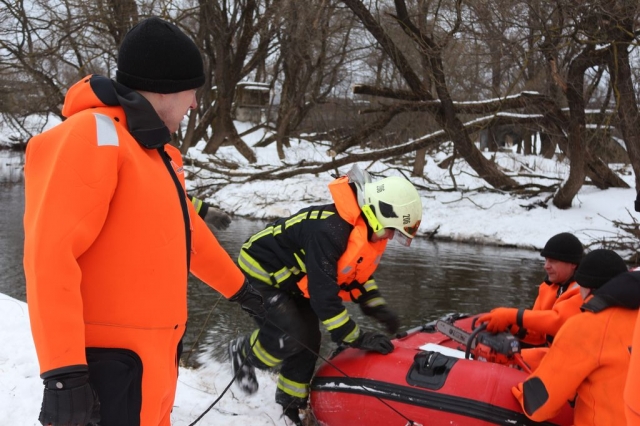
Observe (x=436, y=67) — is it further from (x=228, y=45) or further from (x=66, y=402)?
(x=66, y=402)

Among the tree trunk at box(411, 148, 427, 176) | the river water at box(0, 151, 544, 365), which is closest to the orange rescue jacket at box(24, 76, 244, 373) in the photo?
the river water at box(0, 151, 544, 365)

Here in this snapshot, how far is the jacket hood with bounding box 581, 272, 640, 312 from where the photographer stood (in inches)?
101

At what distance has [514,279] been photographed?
31.9 feet

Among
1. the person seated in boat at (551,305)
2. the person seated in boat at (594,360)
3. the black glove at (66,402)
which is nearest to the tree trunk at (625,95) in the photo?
the person seated in boat at (551,305)

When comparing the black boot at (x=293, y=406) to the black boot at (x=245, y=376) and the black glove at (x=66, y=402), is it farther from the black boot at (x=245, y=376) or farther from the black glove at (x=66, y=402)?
the black glove at (x=66, y=402)

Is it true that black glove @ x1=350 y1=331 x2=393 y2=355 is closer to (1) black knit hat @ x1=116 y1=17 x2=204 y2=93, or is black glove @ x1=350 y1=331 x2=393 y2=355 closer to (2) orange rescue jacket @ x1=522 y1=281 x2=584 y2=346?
(2) orange rescue jacket @ x1=522 y1=281 x2=584 y2=346

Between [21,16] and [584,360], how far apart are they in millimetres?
17006

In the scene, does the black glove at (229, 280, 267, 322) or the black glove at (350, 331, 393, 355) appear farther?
the black glove at (350, 331, 393, 355)

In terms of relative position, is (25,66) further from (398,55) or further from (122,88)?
(122,88)

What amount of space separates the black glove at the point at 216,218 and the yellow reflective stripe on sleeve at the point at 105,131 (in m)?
1.20

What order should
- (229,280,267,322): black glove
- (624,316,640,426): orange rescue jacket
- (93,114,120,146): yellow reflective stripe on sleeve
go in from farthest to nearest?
(229,280,267,322): black glove
(93,114,120,146): yellow reflective stripe on sleeve
(624,316,640,426): orange rescue jacket

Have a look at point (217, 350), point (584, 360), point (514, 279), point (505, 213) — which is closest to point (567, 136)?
point (505, 213)

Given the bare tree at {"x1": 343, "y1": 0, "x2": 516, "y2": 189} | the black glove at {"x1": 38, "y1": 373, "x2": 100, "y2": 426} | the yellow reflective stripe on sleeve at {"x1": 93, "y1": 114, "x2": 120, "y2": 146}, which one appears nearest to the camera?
the black glove at {"x1": 38, "y1": 373, "x2": 100, "y2": 426}

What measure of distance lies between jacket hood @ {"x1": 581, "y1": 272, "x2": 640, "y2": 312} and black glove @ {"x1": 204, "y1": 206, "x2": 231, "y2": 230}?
1724 mm
